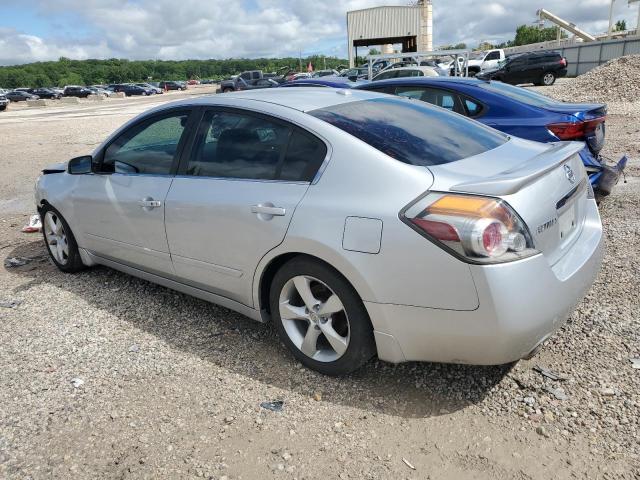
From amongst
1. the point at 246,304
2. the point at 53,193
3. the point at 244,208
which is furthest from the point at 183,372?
the point at 53,193

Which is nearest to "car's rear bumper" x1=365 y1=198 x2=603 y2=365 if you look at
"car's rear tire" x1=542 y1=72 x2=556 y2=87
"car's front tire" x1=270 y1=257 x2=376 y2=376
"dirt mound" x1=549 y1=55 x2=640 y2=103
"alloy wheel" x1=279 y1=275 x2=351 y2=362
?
"car's front tire" x1=270 y1=257 x2=376 y2=376

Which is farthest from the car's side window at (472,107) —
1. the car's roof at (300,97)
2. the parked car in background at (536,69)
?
the parked car in background at (536,69)

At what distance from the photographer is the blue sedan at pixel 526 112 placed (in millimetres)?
5344

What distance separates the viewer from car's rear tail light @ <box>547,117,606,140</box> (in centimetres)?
551

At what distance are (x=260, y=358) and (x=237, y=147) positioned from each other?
1.35m

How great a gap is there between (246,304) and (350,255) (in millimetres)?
987

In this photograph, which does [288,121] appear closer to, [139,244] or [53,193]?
[139,244]

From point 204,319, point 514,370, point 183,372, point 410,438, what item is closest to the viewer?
point 410,438

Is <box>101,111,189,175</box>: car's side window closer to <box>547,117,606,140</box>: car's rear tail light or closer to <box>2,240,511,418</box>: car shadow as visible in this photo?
<box>2,240,511,418</box>: car shadow

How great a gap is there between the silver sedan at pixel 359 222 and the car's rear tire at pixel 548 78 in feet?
93.2

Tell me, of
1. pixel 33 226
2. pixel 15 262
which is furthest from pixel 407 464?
pixel 33 226

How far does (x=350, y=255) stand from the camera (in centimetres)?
262

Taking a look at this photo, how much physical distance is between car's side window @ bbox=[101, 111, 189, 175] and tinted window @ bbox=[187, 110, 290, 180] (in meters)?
0.26

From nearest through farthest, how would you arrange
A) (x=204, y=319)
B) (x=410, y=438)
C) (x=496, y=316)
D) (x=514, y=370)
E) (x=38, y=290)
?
1. (x=496, y=316)
2. (x=410, y=438)
3. (x=514, y=370)
4. (x=204, y=319)
5. (x=38, y=290)
